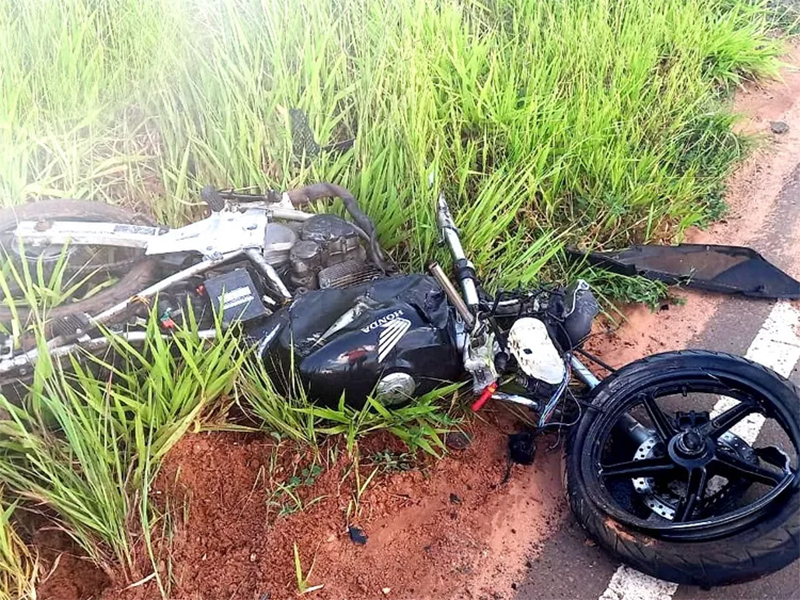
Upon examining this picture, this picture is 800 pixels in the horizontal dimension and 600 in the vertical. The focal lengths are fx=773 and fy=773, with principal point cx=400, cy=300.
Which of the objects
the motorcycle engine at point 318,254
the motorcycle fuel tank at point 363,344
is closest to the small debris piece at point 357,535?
A: the motorcycle fuel tank at point 363,344

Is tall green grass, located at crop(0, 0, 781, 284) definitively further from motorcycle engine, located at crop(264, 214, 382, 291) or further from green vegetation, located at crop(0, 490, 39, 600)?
green vegetation, located at crop(0, 490, 39, 600)

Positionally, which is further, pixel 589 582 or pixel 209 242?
pixel 209 242

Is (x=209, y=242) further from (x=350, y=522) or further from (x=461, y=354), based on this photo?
(x=350, y=522)

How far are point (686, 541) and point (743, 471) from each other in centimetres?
32

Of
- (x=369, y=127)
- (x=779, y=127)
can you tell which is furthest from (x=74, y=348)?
(x=779, y=127)

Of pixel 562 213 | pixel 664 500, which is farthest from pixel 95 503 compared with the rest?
pixel 562 213

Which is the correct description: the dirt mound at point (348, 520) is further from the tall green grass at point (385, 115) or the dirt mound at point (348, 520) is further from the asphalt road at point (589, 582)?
the tall green grass at point (385, 115)

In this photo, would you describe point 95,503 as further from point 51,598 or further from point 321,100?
point 321,100

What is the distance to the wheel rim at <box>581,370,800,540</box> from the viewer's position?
252cm

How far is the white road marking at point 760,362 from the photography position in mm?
2523

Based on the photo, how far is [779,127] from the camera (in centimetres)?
489

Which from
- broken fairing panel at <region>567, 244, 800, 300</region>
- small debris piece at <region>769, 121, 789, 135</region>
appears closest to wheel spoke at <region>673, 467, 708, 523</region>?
broken fairing panel at <region>567, 244, 800, 300</region>

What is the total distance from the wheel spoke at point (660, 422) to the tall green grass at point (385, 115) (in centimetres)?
90

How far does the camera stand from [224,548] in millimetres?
2600
